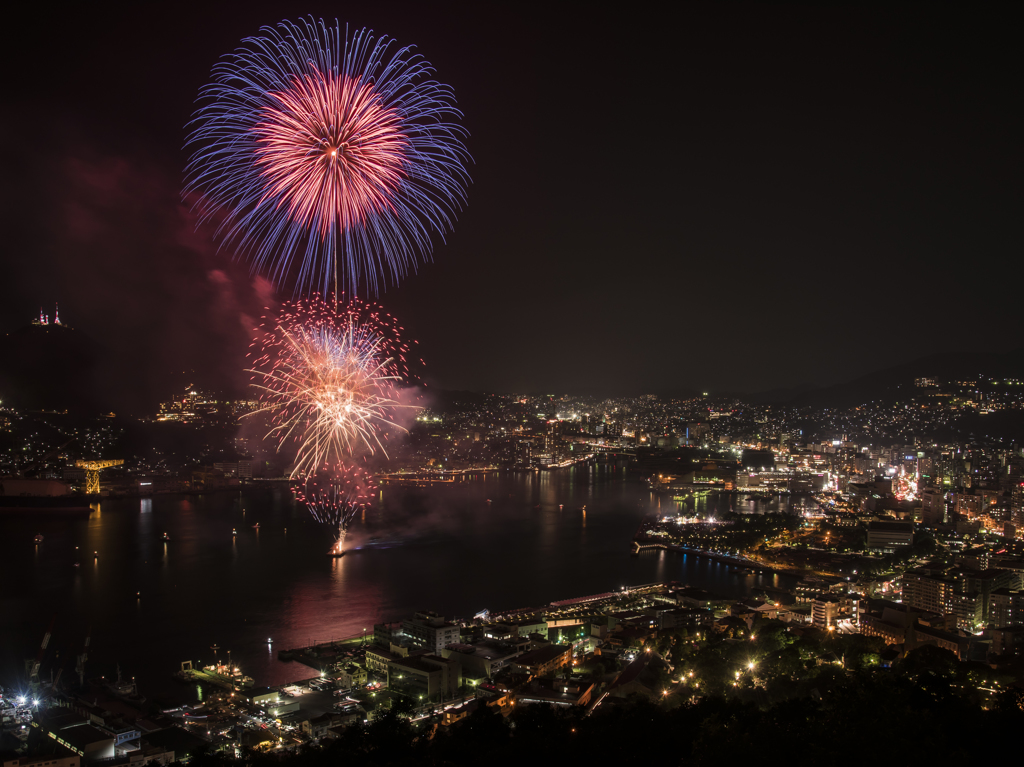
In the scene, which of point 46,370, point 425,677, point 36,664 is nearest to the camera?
point 425,677

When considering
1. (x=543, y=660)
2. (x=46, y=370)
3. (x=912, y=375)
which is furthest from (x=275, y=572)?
(x=912, y=375)

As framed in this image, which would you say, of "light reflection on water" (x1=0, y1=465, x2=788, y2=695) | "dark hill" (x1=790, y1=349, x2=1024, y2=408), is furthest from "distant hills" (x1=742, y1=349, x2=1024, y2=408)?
"light reflection on water" (x1=0, y1=465, x2=788, y2=695)

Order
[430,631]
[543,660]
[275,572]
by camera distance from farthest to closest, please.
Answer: [275,572] → [430,631] → [543,660]

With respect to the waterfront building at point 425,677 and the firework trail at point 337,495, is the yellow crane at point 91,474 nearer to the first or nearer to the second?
the firework trail at point 337,495

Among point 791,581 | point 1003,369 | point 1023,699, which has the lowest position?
point 791,581

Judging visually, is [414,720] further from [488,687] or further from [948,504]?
[948,504]

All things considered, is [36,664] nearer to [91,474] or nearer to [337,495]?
[337,495]

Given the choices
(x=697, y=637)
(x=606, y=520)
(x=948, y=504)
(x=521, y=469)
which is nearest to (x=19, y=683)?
(x=697, y=637)
